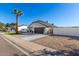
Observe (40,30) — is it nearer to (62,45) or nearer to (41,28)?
(41,28)

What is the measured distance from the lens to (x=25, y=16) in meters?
11.7

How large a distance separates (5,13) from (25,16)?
91cm

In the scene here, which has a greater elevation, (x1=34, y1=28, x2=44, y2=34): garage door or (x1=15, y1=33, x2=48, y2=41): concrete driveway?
(x1=34, y1=28, x2=44, y2=34): garage door

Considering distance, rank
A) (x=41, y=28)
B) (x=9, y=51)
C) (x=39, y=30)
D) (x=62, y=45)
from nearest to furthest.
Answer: (x=9, y=51)
(x=62, y=45)
(x=41, y=28)
(x=39, y=30)

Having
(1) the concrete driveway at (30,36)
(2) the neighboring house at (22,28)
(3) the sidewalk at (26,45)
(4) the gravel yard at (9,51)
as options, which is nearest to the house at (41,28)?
(1) the concrete driveway at (30,36)

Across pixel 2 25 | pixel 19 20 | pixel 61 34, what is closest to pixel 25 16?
pixel 19 20

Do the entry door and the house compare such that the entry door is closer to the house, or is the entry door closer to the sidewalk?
the house

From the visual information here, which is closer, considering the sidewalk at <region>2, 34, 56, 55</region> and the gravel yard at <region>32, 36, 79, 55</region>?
the gravel yard at <region>32, 36, 79, 55</region>

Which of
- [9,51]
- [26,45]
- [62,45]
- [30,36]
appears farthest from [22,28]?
[62,45]

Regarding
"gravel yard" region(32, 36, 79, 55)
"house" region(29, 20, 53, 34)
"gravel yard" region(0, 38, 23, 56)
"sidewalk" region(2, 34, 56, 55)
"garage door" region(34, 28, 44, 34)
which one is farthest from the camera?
"garage door" region(34, 28, 44, 34)

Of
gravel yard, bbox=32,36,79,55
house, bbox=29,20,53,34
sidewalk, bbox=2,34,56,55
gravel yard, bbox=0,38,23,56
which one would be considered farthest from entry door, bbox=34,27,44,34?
gravel yard, bbox=0,38,23,56

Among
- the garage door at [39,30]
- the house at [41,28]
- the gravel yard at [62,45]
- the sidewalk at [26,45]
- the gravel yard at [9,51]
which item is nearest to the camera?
the gravel yard at [9,51]

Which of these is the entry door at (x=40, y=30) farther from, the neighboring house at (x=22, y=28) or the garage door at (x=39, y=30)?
A: the neighboring house at (x=22, y=28)

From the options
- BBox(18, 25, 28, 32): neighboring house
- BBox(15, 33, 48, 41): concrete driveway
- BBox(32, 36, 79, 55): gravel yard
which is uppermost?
BBox(18, 25, 28, 32): neighboring house
